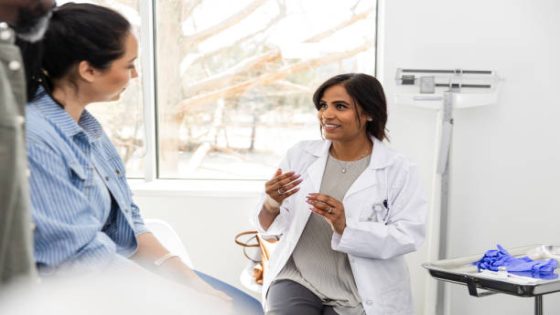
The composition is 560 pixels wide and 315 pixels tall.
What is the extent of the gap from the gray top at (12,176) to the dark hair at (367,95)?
5.17 feet

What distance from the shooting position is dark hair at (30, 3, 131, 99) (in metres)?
0.95

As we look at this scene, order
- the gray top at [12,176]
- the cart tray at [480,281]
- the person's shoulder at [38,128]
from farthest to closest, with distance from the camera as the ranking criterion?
the cart tray at [480,281], the person's shoulder at [38,128], the gray top at [12,176]

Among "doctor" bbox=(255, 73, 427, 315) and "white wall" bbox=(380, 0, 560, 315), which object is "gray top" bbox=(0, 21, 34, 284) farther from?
"white wall" bbox=(380, 0, 560, 315)

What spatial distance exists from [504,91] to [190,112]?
1.42 m

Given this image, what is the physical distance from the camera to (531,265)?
204 cm

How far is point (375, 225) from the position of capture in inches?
80.7

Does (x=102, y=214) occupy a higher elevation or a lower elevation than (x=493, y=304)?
higher

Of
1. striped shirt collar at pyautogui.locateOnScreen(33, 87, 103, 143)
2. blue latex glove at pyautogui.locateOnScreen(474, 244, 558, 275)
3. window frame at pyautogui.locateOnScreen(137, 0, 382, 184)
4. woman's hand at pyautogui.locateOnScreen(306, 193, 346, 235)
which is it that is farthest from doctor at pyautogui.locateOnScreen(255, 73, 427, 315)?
striped shirt collar at pyautogui.locateOnScreen(33, 87, 103, 143)

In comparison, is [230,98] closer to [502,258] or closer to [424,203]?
[424,203]

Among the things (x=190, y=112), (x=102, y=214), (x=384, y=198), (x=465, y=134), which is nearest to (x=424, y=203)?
(x=384, y=198)

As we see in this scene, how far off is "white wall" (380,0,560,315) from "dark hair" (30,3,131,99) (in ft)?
6.23

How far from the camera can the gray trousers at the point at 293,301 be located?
6.50 ft

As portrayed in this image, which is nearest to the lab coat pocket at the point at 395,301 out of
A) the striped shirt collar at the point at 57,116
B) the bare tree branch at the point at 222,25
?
the striped shirt collar at the point at 57,116

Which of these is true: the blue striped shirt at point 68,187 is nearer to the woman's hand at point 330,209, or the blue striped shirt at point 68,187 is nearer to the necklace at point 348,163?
the woman's hand at point 330,209
